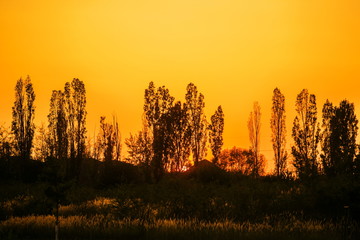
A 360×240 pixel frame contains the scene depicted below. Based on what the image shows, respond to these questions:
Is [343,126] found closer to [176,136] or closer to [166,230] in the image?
[176,136]

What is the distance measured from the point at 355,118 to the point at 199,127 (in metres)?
16.9

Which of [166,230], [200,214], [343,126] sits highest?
[343,126]

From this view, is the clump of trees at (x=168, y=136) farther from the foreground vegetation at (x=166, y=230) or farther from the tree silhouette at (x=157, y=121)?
the foreground vegetation at (x=166, y=230)

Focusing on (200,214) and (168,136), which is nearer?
(200,214)

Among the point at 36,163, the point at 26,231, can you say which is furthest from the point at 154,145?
the point at 26,231

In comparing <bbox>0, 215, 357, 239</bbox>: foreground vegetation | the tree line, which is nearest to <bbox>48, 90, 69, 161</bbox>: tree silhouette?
the tree line

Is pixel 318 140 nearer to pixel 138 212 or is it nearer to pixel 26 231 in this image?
pixel 138 212

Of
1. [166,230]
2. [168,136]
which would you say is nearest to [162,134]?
[168,136]

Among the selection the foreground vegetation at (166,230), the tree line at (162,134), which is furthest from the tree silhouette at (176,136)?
the foreground vegetation at (166,230)

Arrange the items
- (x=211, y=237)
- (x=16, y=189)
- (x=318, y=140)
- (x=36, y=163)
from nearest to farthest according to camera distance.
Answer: (x=211, y=237), (x=16, y=189), (x=36, y=163), (x=318, y=140)

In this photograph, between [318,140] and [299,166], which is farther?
[318,140]

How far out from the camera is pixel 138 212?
22000mm

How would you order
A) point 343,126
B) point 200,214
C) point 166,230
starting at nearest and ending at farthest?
point 166,230 < point 200,214 < point 343,126

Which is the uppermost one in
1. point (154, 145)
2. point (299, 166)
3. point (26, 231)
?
point (154, 145)
